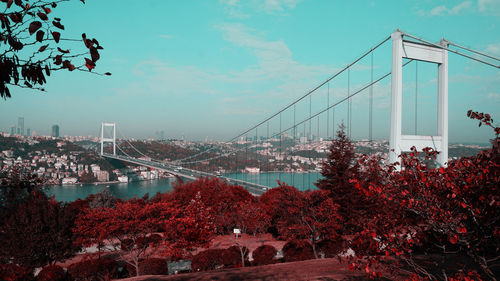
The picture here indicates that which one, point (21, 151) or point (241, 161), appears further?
point (21, 151)

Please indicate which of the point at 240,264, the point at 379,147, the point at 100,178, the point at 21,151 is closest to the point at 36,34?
the point at 240,264

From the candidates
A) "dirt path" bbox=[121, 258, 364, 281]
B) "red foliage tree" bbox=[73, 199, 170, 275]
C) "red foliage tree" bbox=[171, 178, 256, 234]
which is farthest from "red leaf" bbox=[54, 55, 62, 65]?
"red foliage tree" bbox=[171, 178, 256, 234]

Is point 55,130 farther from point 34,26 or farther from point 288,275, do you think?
point 34,26

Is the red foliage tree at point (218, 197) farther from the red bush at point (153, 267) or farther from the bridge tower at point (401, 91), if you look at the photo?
the bridge tower at point (401, 91)

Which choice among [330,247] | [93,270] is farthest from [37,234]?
[330,247]

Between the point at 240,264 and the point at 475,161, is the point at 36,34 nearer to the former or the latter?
the point at 475,161
